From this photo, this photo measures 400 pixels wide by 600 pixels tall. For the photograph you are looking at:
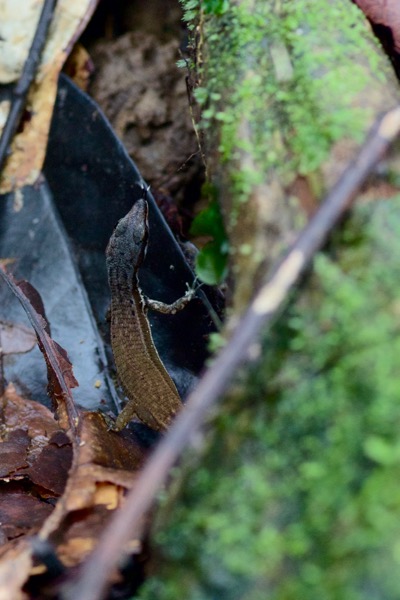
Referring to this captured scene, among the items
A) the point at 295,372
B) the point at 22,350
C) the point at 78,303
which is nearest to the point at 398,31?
the point at 295,372

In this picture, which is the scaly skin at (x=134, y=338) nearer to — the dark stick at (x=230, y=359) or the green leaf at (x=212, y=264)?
the green leaf at (x=212, y=264)

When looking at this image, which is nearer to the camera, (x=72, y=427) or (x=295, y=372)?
(x=295, y=372)

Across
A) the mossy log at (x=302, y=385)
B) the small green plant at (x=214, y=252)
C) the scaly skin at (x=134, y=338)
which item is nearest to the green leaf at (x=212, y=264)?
the small green plant at (x=214, y=252)

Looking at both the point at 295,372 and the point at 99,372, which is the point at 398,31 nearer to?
the point at 295,372

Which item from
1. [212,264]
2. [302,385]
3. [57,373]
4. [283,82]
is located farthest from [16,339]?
[302,385]

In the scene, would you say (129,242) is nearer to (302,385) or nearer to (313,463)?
(302,385)
